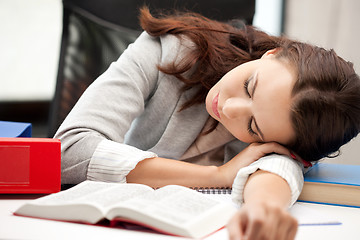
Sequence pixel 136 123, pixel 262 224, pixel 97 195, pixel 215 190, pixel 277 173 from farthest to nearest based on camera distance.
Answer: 1. pixel 136 123
2. pixel 215 190
3. pixel 277 173
4. pixel 97 195
5. pixel 262 224

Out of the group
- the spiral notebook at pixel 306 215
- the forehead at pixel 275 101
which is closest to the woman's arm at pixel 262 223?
the spiral notebook at pixel 306 215

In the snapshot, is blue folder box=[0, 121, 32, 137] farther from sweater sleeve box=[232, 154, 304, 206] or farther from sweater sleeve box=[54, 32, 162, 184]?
sweater sleeve box=[232, 154, 304, 206]

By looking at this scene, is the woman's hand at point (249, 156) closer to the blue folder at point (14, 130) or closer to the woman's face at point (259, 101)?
the woman's face at point (259, 101)

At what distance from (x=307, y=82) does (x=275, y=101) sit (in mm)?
60

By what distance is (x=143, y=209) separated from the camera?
1.74 ft

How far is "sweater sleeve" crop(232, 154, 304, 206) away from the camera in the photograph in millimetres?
703

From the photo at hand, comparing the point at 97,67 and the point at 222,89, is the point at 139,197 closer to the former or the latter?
the point at 222,89

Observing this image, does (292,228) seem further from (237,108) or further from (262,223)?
(237,108)

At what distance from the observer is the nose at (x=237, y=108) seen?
79cm

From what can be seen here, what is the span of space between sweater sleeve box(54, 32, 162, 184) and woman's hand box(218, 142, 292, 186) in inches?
5.8

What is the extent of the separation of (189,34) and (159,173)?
35cm

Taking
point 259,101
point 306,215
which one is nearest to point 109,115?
point 259,101

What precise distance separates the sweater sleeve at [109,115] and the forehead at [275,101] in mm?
217

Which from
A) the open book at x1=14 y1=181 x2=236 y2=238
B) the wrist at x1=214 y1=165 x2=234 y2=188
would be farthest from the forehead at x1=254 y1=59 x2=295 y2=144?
the open book at x1=14 y1=181 x2=236 y2=238
